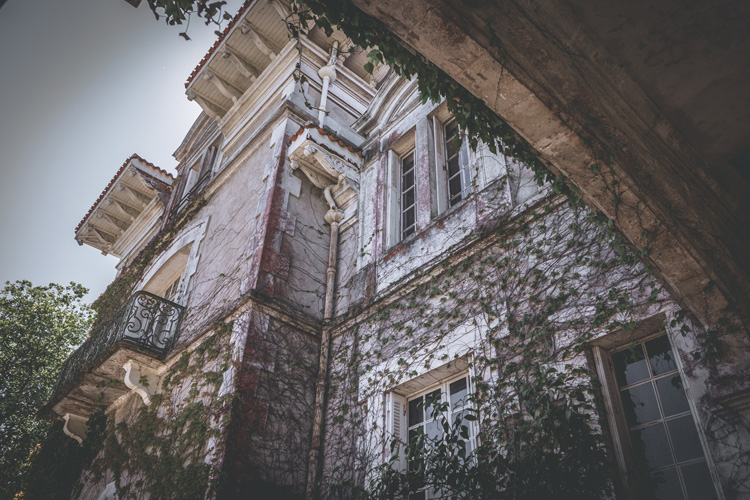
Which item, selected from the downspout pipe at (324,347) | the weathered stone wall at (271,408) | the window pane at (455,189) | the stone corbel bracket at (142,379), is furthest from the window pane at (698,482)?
the stone corbel bracket at (142,379)

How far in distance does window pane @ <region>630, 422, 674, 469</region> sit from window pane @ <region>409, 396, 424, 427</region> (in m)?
2.36

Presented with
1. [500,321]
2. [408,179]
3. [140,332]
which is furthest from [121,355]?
[500,321]

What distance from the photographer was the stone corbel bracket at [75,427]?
9.48 metres

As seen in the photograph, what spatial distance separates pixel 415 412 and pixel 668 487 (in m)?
2.79

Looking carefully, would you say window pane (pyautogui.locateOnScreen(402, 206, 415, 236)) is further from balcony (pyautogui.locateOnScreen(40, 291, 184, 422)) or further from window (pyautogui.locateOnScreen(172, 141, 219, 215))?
window (pyautogui.locateOnScreen(172, 141, 219, 215))

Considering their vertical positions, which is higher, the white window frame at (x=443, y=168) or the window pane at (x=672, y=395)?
the white window frame at (x=443, y=168)

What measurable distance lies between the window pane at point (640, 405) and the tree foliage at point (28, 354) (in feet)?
49.1

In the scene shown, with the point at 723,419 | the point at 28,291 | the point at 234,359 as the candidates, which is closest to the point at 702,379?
the point at 723,419

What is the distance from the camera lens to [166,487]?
20.4 feet

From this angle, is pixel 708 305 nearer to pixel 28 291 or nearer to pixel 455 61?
pixel 455 61

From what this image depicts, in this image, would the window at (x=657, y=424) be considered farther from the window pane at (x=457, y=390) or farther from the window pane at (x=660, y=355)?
the window pane at (x=457, y=390)

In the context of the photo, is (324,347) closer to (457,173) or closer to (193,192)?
(457,173)

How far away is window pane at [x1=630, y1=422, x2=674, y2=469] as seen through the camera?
3951mm

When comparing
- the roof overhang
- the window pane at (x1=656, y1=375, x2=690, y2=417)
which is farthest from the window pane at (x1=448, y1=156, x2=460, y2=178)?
the roof overhang
